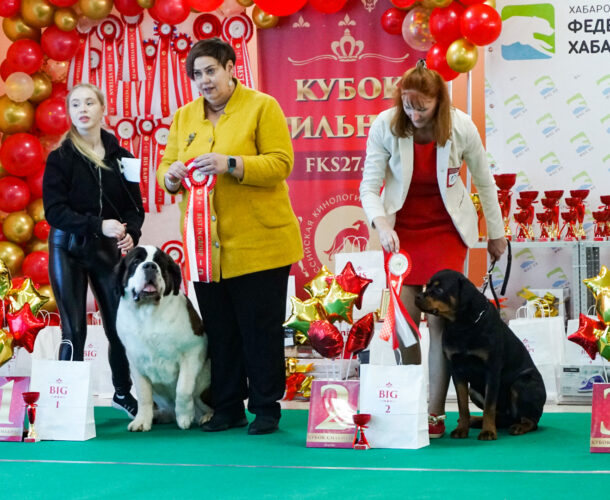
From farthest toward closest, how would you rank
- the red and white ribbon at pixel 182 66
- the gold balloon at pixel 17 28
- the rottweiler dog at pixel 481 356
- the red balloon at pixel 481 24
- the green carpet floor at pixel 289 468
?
the red and white ribbon at pixel 182 66 → the gold balloon at pixel 17 28 → the red balloon at pixel 481 24 → the rottweiler dog at pixel 481 356 → the green carpet floor at pixel 289 468

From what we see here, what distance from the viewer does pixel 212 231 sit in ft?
12.5

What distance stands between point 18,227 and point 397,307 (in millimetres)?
3536

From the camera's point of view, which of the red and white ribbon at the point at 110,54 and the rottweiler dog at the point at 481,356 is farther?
the red and white ribbon at the point at 110,54

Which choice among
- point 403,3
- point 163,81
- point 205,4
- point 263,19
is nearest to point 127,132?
point 163,81

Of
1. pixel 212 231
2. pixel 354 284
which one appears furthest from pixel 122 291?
pixel 354 284

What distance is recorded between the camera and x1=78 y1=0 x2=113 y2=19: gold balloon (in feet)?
20.4

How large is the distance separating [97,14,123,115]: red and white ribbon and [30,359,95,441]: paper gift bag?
10.5 feet

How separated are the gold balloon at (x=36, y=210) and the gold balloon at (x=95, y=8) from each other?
4.35ft

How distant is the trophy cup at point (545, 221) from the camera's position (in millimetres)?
5676

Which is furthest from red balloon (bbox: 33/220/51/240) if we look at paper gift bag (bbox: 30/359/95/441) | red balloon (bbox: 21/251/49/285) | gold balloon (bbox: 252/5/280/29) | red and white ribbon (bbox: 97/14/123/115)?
paper gift bag (bbox: 30/359/95/441)

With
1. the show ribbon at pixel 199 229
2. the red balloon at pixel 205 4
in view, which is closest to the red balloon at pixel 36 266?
the red balloon at pixel 205 4

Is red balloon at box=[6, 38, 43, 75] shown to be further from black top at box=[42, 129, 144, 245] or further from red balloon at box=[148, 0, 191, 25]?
black top at box=[42, 129, 144, 245]

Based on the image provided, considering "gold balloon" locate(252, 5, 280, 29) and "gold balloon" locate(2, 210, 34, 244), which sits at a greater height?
"gold balloon" locate(252, 5, 280, 29)

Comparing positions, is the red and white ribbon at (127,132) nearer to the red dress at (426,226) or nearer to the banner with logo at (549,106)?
the banner with logo at (549,106)
